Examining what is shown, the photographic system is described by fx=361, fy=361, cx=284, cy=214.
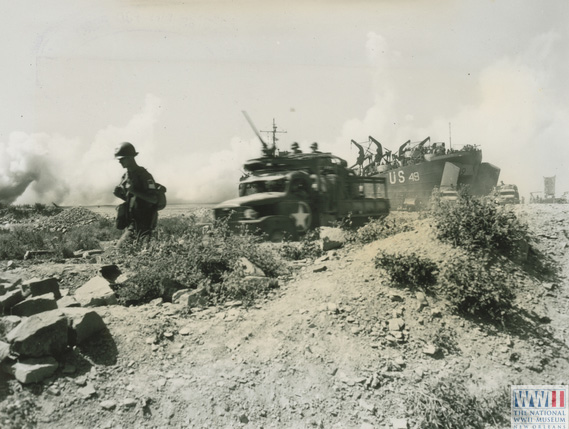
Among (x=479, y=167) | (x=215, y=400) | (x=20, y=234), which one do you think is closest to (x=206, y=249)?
(x=215, y=400)

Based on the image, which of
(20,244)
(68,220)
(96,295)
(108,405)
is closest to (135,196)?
(96,295)

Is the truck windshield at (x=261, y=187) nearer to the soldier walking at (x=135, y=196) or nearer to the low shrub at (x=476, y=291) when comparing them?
the soldier walking at (x=135, y=196)

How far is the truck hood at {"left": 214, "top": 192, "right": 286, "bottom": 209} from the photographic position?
28.2 feet

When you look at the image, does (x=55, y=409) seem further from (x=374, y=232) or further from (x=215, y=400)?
(x=374, y=232)

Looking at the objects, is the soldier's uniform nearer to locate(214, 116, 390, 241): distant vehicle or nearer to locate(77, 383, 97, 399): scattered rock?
locate(214, 116, 390, 241): distant vehicle

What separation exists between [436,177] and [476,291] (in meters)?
12.9

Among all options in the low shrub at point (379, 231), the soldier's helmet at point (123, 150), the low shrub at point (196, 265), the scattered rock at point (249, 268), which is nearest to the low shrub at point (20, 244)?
the low shrub at point (196, 265)

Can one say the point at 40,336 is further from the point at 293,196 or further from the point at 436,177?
the point at 436,177

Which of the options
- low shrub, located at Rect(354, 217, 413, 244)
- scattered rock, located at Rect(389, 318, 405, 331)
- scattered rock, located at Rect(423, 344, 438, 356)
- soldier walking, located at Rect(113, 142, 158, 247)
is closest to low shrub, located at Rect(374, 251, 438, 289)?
scattered rock, located at Rect(389, 318, 405, 331)

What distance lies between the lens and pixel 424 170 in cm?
1633

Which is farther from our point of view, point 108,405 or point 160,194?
point 160,194

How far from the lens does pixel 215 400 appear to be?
3.30 meters

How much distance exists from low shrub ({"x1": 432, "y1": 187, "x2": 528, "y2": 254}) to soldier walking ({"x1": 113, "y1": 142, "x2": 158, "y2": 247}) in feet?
16.9

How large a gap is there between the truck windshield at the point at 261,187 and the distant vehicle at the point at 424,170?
766 centimetres
